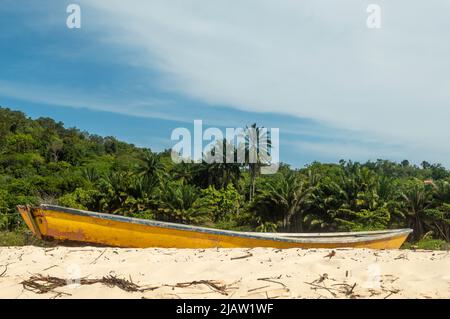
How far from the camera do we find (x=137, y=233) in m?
8.42

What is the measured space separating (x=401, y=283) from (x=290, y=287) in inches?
36.4

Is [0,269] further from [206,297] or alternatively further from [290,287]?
[290,287]

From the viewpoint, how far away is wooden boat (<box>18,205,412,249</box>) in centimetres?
821

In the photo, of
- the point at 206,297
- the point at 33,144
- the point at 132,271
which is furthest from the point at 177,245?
the point at 33,144

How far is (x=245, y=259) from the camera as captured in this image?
5.21 metres

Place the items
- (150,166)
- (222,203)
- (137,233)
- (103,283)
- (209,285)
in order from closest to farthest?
1. (209,285)
2. (103,283)
3. (137,233)
4. (222,203)
5. (150,166)

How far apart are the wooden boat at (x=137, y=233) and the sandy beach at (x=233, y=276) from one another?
2.43m

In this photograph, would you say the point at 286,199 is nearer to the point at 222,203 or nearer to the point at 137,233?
the point at 222,203

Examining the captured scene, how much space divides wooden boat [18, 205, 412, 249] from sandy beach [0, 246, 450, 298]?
7.97 ft

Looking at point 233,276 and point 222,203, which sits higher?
point 233,276

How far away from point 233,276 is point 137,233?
4.28m

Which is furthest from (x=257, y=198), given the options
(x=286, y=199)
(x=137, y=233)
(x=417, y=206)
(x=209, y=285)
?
(x=209, y=285)

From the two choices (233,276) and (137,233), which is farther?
(137,233)

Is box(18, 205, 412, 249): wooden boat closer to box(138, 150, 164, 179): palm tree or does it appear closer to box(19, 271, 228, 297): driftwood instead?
box(19, 271, 228, 297): driftwood
